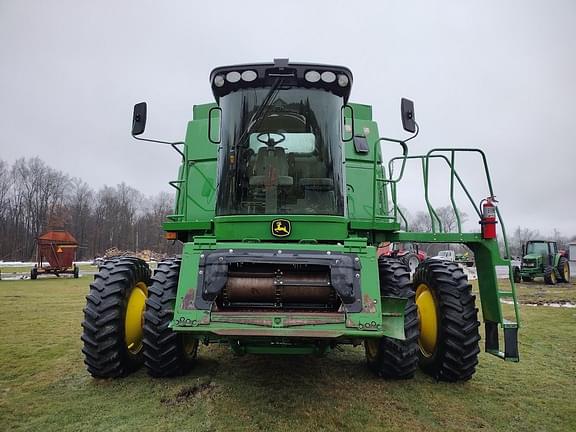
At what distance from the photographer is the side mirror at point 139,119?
4461mm

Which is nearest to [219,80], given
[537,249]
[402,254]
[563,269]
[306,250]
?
[306,250]

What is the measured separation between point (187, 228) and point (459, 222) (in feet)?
9.72

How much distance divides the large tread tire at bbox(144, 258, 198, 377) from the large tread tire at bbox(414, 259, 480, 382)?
2.72 meters

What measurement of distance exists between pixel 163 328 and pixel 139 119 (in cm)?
219

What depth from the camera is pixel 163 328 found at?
3984mm

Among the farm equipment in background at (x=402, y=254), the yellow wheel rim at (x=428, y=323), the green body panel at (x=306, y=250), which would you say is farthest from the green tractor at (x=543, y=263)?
the green body panel at (x=306, y=250)

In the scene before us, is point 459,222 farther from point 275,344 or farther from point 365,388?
point 275,344

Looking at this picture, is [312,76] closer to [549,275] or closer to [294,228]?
[294,228]

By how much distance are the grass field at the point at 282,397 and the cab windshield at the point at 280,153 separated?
1.77 metres

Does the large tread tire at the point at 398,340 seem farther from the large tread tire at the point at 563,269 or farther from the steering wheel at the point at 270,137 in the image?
the large tread tire at the point at 563,269

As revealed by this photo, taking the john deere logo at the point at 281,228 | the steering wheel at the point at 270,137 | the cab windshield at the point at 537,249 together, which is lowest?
the john deere logo at the point at 281,228

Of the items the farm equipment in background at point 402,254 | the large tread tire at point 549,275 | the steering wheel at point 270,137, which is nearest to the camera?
the steering wheel at point 270,137

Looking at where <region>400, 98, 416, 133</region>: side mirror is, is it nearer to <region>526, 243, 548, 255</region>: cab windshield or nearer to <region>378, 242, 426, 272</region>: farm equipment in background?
<region>378, 242, 426, 272</region>: farm equipment in background

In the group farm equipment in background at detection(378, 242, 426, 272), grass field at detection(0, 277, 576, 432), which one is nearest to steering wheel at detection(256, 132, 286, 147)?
grass field at detection(0, 277, 576, 432)
